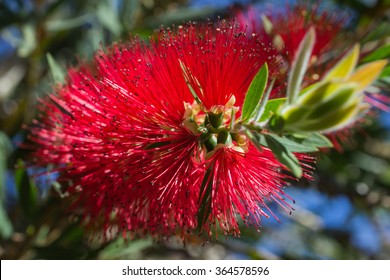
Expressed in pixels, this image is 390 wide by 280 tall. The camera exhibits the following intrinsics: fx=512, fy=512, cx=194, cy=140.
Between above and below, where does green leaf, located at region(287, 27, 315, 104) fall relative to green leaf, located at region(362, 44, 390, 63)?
below

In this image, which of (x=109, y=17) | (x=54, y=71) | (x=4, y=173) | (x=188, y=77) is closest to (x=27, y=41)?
(x=109, y=17)

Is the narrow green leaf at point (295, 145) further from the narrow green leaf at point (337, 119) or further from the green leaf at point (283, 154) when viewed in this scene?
the narrow green leaf at point (337, 119)

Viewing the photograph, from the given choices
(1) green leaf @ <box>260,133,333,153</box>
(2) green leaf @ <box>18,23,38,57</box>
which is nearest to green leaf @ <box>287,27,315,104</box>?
(1) green leaf @ <box>260,133,333,153</box>

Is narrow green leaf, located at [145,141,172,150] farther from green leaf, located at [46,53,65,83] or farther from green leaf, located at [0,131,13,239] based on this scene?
green leaf, located at [0,131,13,239]


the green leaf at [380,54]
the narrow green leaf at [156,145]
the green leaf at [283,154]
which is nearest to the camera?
the green leaf at [283,154]

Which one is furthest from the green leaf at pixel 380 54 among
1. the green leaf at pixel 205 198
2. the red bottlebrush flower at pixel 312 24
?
the green leaf at pixel 205 198

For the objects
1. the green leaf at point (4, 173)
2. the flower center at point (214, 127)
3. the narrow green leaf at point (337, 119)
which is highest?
the narrow green leaf at point (337, 119)

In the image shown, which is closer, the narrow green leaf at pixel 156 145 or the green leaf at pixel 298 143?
the green leaf at pixel 298 143

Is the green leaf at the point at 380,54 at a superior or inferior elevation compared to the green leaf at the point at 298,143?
superior
